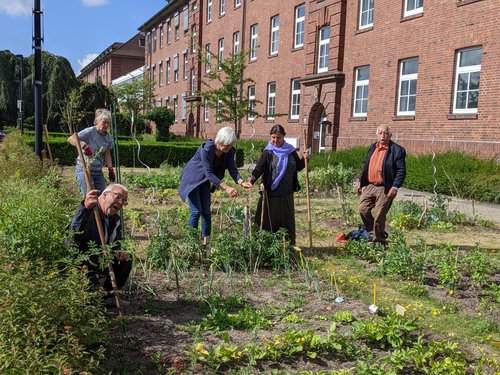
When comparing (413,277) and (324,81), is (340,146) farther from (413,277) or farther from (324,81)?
(413,277)

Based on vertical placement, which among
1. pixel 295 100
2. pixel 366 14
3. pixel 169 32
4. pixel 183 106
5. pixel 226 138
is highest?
pixel 169 32

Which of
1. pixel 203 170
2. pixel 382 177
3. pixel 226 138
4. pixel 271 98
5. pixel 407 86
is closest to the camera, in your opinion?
pixel 226 138

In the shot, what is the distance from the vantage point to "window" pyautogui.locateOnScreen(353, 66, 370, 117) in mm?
18422

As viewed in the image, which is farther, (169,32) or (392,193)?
(169,32)

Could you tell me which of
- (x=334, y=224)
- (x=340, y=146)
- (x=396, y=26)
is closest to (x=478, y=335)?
(x=334, y=224)

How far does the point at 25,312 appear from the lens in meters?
2.51

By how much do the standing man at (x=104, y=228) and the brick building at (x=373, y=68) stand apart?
11572 millimetres

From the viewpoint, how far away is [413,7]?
641 inches

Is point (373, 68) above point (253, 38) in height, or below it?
below

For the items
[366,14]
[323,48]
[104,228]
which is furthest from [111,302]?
[323,48]

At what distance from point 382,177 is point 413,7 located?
11551mm

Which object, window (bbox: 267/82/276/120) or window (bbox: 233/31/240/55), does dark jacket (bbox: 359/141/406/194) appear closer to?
window (bbox: 267/82/276/120)

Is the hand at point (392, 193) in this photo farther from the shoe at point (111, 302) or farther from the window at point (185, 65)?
the window at point (185, 65)

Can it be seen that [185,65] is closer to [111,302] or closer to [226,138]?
[226,138]
